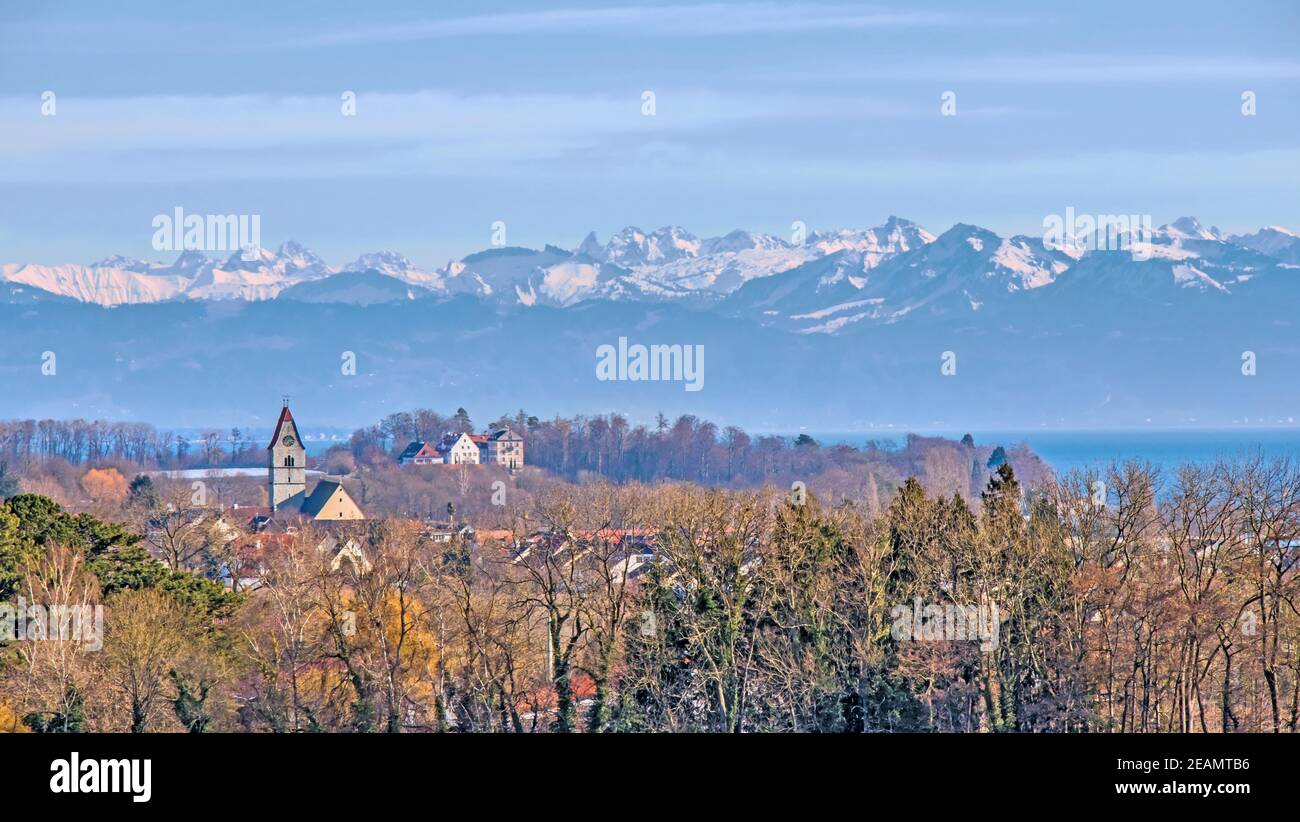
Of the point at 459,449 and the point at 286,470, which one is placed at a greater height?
the point at 459,449

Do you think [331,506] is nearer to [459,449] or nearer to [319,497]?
[319,497]

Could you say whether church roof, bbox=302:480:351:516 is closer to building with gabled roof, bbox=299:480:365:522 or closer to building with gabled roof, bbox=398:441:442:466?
building with gabled roof, bbox=299:480:365:522

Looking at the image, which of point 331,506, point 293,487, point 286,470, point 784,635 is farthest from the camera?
point 286,470

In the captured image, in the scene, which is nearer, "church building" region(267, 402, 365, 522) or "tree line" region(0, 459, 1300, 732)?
"tree line" region(0, 459, 1300, 732)

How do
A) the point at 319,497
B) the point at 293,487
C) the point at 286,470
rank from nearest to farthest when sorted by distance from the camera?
1. the point at 319,497
2. the point at 293,487
3. the point at 286,470

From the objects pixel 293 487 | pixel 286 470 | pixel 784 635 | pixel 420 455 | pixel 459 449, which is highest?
pixel 459 449

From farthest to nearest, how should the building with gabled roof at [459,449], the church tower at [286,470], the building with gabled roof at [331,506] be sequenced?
the building with gabled roof at [459,449] → the church tower at [286,470] → the building with gabled roof at [331,506]

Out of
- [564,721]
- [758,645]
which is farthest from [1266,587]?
[564,721]

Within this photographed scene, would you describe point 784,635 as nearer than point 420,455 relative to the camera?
Yes

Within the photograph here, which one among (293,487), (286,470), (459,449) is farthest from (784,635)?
(459,449)

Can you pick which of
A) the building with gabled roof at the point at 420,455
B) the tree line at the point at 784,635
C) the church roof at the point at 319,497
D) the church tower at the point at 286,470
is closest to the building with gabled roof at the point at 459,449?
the building with gabled roof at the point at 420,455

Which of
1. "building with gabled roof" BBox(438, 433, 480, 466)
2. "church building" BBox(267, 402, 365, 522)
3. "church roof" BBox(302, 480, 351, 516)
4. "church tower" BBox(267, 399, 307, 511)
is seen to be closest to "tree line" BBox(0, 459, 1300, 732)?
"church roof" BBox(302, 480, 351, 516)

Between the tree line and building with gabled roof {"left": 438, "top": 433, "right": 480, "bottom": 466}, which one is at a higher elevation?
building with gabled roof {"left": 438, "top": 433, "right": 480, "bottom": 466}

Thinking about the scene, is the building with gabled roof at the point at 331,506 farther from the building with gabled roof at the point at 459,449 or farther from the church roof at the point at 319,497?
the building with gabled roof at the point at 459,449
